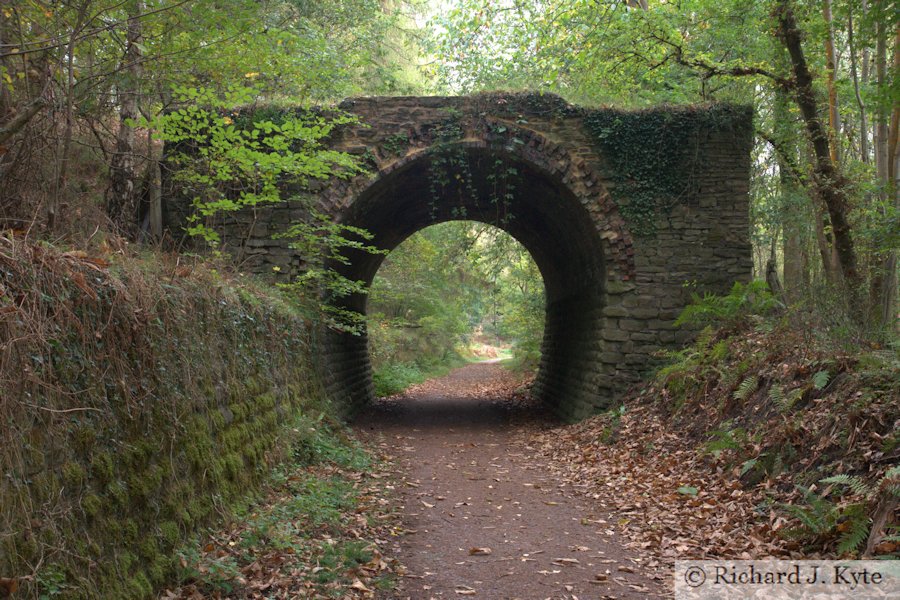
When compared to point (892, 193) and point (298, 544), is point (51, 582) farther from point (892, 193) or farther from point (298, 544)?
point (892, 193)

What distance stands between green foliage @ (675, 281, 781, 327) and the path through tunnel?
173 cm

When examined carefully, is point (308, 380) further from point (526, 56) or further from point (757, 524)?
point (526, 56)

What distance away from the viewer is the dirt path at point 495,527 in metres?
4.73

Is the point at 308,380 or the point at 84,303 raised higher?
the point at 84,303

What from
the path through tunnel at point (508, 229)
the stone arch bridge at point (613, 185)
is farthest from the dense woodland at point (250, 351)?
the path through tunnel at point (508, 229)

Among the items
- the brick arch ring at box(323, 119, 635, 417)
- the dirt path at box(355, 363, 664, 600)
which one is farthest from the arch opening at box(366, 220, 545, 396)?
the dirt path at box(355, 363, 664, 600)

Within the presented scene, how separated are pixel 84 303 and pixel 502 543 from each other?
3950mm

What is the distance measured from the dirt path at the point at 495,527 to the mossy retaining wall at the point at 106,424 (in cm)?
175

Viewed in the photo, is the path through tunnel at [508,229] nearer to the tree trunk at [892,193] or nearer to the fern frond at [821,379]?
the tree trunk at [892,193]

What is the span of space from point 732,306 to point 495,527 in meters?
6.02

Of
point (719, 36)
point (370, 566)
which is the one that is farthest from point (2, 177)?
point (719, 36)

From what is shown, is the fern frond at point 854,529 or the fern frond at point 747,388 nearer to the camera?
the fern frond at point 854,529

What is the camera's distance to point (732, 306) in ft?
33.1

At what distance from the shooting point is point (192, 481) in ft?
15.4
